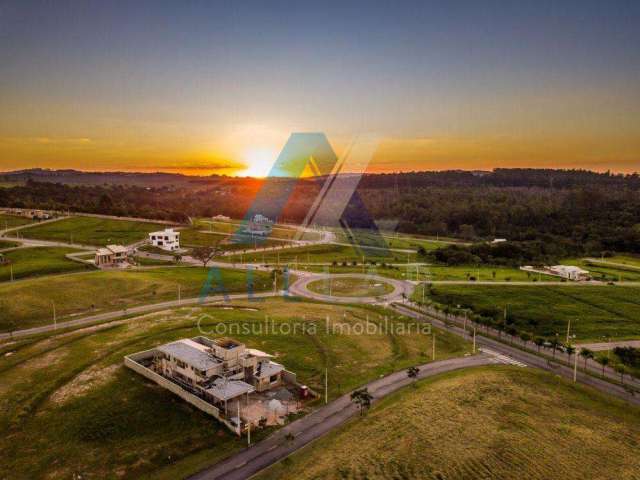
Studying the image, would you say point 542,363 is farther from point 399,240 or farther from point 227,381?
point 399,240

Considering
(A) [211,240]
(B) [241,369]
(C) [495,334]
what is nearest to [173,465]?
(B) [241,369]

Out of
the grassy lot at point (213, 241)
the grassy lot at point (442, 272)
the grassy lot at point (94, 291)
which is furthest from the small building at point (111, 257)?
the grassy lot at point (442, 272)

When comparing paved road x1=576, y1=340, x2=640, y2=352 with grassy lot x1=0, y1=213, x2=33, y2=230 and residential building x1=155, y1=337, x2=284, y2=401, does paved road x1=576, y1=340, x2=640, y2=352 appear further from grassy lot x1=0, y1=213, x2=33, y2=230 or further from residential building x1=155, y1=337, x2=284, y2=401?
grassy lot x1=0, y1=213, x2=33, y2=230

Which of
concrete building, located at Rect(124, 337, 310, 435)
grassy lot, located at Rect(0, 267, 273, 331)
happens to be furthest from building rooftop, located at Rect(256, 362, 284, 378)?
grassy lot, located at Rect(0, 267, 273, 331)

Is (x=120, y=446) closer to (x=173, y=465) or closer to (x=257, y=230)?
(x=173, y=465)

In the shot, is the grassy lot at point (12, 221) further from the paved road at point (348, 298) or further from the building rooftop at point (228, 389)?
the building rooftop at point (228, 389)

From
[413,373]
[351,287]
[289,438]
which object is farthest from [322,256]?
[289,438]
